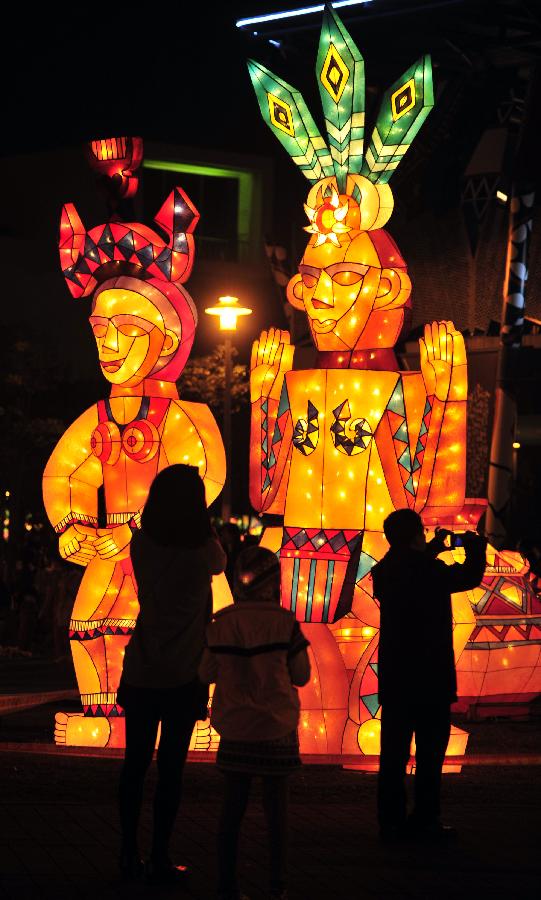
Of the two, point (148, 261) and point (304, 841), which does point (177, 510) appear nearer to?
point (304, 841)

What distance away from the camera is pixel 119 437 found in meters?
10.0

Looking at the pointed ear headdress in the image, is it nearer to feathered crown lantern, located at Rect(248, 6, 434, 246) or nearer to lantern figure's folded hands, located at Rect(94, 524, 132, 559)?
feathered crown lantern, located at Rect(248, 6, 434, 246)

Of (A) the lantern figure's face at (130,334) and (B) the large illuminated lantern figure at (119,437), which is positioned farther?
(A) the lantern figure's face at (130,334)

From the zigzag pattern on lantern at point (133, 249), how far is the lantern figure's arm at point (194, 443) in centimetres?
94

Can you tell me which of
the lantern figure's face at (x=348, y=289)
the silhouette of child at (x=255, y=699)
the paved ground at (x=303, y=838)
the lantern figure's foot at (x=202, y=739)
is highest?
the lantern figure's face at (x=348, y=289)

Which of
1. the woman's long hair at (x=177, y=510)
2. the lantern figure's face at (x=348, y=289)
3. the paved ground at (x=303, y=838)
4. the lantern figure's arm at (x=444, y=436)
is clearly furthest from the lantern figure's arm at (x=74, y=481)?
the woman's long hair at (x=177, y=510)

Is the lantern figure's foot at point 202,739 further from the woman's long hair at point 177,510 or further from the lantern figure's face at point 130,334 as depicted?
the woman's long hair at point 177,510

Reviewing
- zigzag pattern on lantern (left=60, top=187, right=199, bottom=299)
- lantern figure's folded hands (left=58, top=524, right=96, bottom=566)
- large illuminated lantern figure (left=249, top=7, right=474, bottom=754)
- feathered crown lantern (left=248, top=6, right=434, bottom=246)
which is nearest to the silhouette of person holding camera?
large illuminated lantern figure (left=249, top=7, right=474, bottom=754)

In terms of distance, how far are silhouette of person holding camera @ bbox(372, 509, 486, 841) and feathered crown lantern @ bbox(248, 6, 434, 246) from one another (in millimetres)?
3497

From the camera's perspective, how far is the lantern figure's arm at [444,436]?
31.9 feet

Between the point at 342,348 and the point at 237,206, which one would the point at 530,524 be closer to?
the point at 237,206

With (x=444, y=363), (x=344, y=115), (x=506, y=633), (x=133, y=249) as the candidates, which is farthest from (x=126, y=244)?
(x=506, y=633)

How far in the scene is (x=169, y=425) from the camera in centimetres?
1004

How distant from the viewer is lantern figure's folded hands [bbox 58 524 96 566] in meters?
9.97
